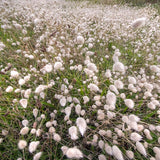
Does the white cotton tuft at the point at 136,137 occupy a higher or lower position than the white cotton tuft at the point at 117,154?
higher

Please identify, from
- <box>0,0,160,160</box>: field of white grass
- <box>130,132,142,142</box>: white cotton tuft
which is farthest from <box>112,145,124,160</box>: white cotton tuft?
<box>130,132,142,142</box>: white cotton tuft

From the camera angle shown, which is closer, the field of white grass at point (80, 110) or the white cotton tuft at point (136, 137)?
the white cotton tuft at point (136, 137)

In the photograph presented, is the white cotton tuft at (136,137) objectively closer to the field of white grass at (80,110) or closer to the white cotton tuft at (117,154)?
the field of white grass at (80,110)

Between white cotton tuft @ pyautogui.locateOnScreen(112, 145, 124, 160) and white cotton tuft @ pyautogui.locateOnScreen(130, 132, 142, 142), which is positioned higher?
white cotton tuft @ pyautogui.locateOnScreen(130, 132, 142, 142)

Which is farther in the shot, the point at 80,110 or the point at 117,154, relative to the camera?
the point at 80,110

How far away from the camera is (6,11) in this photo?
3783 mm

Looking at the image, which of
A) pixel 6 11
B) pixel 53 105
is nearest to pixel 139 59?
pixel 53 105

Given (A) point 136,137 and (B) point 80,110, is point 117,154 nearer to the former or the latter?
(A) point 136,137

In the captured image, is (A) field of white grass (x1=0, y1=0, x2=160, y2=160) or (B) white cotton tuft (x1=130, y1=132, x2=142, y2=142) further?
(A) field of white grass (x1=0, y1=0, x2=160, y2=160)

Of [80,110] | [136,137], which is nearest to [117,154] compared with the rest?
[136,137]

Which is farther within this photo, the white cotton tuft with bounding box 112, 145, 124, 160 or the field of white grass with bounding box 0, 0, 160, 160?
the field of white grass with bounding box 0, 0, 160, 160

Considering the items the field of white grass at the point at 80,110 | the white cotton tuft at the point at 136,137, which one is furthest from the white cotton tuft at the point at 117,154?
the white cotton tuft at the point at 136,137

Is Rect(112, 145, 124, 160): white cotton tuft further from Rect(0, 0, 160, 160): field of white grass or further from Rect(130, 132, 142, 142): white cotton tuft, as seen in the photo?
Rect(130, 132, 142, 142): white cotton tuft

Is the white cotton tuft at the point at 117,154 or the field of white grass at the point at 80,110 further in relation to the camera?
the field of white grass at the point at 80,110
